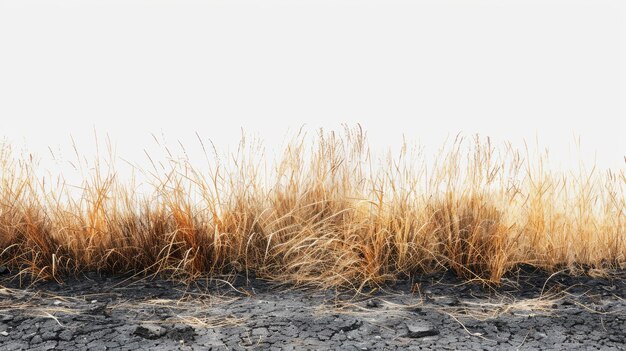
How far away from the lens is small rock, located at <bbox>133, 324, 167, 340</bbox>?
3.14 meters

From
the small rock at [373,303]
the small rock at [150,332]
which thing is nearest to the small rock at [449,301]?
the small rock at [373,303]

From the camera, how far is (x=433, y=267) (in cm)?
425

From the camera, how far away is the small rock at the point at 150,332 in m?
3.14

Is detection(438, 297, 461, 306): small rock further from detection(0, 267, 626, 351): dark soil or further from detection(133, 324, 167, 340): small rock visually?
detection(133, 324, 167, 340): small rock

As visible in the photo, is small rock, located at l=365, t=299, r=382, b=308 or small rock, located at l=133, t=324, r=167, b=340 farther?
small rock, located at l=365, t=299, r=382, b=308

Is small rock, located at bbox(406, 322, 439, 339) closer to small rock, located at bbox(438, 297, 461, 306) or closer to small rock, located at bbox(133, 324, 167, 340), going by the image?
small rock, located at bbox(438, 297, 461, 306)

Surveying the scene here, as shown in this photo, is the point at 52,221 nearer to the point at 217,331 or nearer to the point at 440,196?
the point at 217,331

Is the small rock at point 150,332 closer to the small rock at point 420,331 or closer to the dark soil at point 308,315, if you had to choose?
the dark soil at point 308,315

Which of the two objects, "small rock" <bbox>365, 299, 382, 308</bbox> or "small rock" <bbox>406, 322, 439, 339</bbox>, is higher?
"small rock" <bbox>365, 299, 382, 308</bbox>

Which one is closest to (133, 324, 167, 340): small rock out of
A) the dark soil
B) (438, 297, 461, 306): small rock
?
the dark soil

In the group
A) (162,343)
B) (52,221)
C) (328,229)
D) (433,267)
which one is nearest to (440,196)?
(433,267)

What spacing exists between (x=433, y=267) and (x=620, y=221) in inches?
53.0

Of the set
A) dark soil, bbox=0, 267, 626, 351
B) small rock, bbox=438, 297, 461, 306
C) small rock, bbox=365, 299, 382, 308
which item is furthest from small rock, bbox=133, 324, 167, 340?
small rock, bbox=438, 297, 461, 306

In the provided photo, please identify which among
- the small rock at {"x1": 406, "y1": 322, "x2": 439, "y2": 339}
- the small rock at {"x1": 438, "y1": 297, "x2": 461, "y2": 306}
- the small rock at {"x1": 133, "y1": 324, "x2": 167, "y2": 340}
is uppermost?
the small rock at {"x1": 438, "y1": 297, "x2": 461, "y2": 306}
